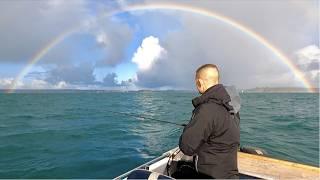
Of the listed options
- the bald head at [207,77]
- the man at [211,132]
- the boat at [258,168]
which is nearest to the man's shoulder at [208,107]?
the man at [211,132]

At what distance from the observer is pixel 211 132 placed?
393cm

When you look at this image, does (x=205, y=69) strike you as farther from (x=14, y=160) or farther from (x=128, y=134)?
(x=128, y=134)

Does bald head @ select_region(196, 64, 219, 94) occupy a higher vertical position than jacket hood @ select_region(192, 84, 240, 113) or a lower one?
higher

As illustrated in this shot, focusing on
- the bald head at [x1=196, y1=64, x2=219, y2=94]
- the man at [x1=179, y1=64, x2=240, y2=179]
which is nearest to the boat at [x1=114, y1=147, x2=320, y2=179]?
the man at [x1=179, y1=64, x2=240, y2=179]

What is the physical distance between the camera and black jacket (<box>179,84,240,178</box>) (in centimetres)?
386

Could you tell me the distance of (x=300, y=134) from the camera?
24.2m

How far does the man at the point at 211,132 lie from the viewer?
A: 3.86 m

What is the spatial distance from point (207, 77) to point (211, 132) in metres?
0.70

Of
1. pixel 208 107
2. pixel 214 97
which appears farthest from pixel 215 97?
pixel 208 107

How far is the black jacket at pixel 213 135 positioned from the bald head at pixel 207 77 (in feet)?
0.31

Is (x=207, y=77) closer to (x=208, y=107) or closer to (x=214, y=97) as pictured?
(x=214, y=97)

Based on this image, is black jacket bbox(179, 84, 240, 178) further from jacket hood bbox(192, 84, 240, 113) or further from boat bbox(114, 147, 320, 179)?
boat bbox(114, 147, 320, 179)

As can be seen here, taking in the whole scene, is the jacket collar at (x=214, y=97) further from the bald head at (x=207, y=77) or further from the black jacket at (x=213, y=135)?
the bald head at (x=207, y=77)

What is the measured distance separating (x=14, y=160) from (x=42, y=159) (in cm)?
131
